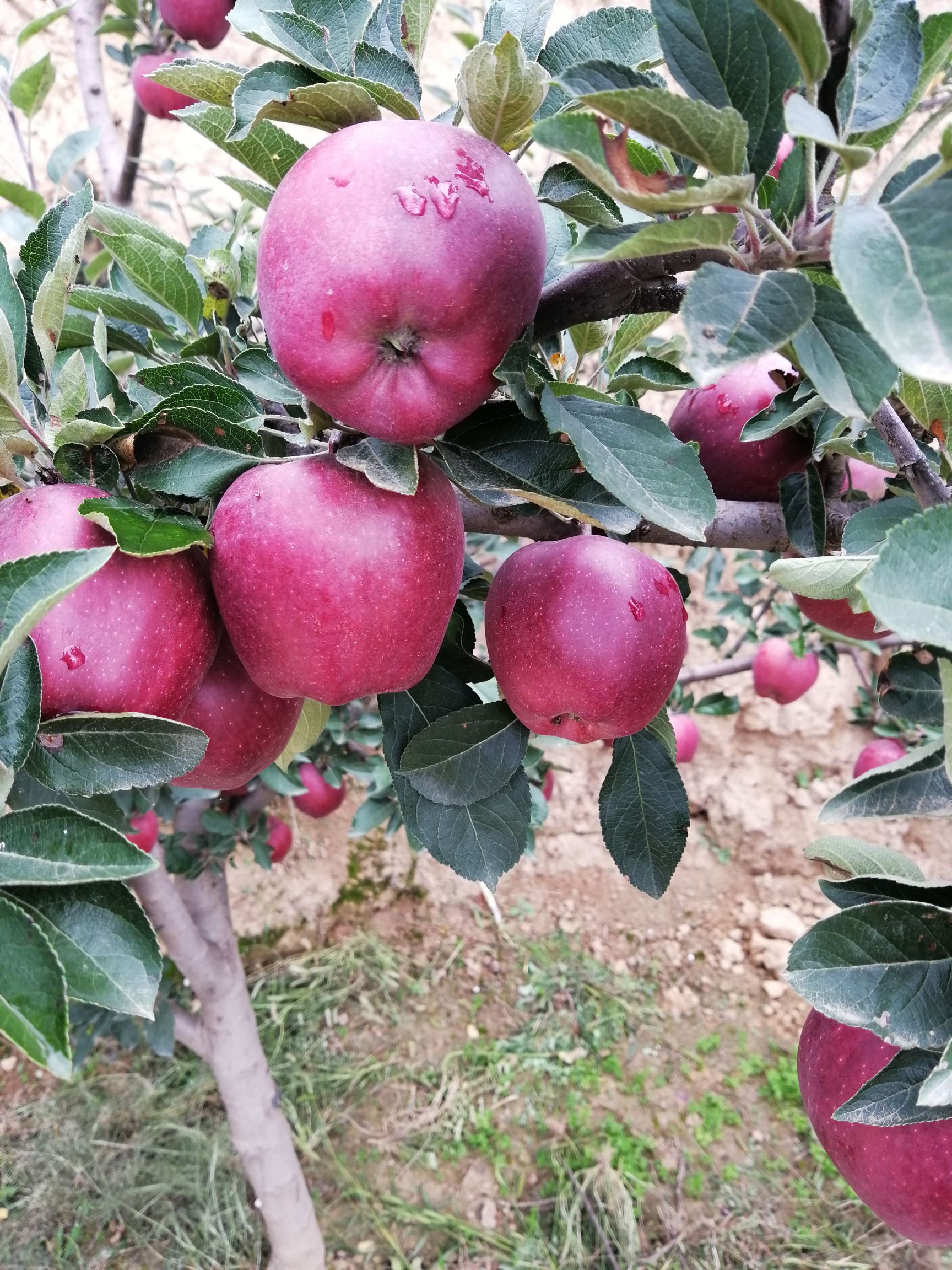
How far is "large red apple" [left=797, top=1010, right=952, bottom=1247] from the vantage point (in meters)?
0.60

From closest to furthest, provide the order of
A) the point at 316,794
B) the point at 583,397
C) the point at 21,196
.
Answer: the point at 583,397
the point at 21,196
the point at 316,794

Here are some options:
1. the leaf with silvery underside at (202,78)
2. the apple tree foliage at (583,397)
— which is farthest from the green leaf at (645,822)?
the leaf with silvery underside at (202,78)

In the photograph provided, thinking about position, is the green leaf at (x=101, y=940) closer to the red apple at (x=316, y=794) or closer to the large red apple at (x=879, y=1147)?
the large red apple at (x=879, y=1147)

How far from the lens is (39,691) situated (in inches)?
17.6

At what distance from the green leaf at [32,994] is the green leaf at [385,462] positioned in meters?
0.30

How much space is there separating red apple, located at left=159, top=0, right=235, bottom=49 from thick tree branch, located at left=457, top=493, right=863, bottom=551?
1459 mm

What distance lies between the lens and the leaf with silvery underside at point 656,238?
34 cm

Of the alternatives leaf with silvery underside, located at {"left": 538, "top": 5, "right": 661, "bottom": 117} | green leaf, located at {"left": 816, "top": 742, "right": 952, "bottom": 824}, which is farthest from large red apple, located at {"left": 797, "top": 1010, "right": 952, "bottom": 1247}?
leaf with silvery underside, located at {"left": 538, "top": 5, "right": 661, "bottom": 117}

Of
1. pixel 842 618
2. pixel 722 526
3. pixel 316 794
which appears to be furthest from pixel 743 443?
pixel 316 794

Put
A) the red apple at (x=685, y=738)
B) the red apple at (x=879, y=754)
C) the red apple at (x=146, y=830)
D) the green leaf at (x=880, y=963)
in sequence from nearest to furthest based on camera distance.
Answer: the green leaf at (x=880, y=963)
the red apple at (x=146, y=830)
the red apple at (x=879, y=754)
the red apple at (x=685, y=738)

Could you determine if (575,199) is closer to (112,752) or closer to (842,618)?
(112,752)

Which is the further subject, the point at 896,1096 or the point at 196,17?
the point at 196,17

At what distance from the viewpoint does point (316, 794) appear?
189 cm

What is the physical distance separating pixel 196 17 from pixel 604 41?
1.47 metres
